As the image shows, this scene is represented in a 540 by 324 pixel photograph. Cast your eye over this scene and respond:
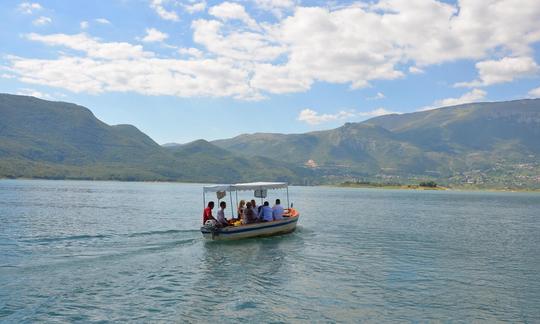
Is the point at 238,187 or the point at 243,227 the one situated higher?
the point at 238,187

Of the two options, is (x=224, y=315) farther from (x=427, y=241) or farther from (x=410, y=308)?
(x=427, y=241)

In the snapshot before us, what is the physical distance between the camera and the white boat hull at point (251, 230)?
34.0 meters

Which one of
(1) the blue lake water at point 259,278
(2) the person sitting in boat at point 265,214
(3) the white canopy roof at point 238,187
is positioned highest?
(3) the white canopy roof at point 238,187

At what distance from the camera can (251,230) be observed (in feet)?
119

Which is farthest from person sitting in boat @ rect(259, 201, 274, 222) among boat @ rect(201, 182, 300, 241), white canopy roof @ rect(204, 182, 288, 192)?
white canopy roof @ rect(204, 182, 288, 192)

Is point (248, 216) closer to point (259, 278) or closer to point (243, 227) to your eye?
point (243, 227)

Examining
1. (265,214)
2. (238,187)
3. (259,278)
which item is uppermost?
(238,187)

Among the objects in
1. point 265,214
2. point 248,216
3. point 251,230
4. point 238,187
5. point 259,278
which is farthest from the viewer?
point 265,214

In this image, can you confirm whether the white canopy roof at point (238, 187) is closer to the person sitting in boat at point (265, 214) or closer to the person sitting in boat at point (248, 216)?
the person sitting in boat at point (248, 216)

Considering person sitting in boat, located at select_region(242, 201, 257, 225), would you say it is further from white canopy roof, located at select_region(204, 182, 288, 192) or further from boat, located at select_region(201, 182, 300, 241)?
white canopy roof, located at select_region(204, 182, 288, 192)

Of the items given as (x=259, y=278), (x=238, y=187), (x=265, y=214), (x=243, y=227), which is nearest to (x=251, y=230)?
(x=243, y=227)

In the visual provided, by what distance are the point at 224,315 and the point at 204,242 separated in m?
17.9

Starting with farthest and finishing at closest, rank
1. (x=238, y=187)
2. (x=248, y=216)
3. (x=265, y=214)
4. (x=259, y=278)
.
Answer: (x=265, y=214) < (x=248, y=216) < (x=238, y=187) < (x=259, y=278)

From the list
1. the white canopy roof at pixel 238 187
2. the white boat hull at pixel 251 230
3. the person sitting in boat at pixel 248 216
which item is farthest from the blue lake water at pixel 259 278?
the white canopy roof at pixel 238 187
